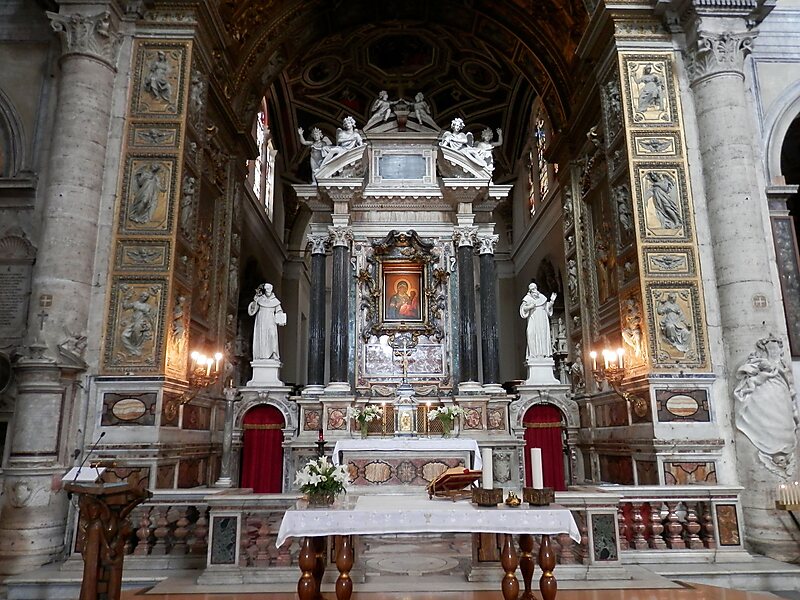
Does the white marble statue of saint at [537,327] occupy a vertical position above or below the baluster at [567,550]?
above

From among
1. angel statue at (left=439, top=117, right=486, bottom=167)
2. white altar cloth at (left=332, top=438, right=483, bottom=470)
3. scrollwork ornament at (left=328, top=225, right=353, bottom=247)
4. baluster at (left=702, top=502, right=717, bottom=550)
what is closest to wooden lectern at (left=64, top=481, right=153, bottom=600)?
white altar cloth at (left=332, top=438, right=483, bottom=470)

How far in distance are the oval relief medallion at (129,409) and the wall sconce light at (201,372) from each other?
2.70ft

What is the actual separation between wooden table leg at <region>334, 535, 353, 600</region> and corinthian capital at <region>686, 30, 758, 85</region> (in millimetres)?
8477

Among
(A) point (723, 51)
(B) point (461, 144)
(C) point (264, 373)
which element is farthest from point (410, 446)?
(A) point (723, 51)

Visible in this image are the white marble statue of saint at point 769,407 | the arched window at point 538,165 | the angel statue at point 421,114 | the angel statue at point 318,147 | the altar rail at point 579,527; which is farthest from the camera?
the arched window at point 538,165

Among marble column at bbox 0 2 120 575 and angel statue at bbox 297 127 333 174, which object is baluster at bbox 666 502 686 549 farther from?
angel statue at bbox 297 127 333 174

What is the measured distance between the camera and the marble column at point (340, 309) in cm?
1223

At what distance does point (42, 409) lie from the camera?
7.55 meters

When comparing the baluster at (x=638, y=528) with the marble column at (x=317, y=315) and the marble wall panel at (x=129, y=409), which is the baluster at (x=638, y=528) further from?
the marble column at (x=317, y=315)

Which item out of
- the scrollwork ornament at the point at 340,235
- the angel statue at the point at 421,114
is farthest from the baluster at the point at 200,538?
the angel statue at the point at 421,114

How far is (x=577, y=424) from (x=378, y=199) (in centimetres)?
627

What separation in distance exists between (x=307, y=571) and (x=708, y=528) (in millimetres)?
4789

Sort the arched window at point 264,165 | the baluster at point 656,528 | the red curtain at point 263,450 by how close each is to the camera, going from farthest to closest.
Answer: the arched window at point 264,165, the red curtain at point 263,450, the baluster at point 656,528

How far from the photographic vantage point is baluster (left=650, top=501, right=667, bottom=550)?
6.70m
